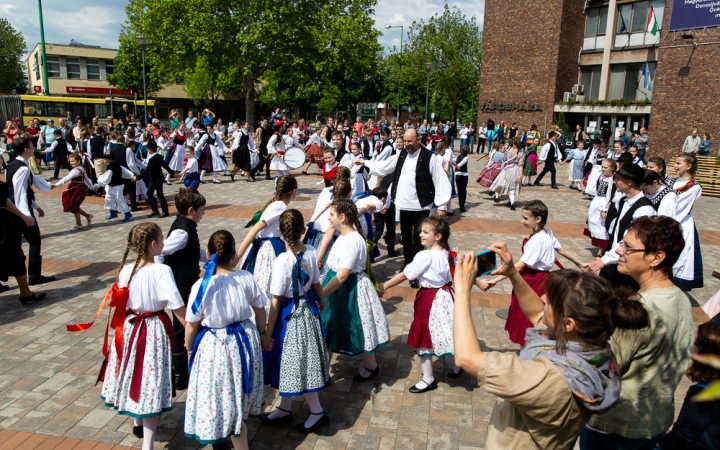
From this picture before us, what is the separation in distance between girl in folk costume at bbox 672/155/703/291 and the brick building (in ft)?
72.4

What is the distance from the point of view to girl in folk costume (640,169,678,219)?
5.31m

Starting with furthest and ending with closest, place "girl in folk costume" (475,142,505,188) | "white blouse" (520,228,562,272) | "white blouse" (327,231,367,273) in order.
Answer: "girl in folk costume" (475,142,505,188)
"white blouse" (520,228,562,272)
"white blouse" (327,231,367,273)

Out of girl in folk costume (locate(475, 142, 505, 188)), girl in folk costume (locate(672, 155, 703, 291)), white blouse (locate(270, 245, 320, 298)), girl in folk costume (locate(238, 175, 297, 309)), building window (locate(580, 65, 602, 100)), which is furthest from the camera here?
building window (locate(580, 65, 602, 100))

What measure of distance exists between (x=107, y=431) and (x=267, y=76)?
44108mm

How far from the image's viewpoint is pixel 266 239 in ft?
16.5

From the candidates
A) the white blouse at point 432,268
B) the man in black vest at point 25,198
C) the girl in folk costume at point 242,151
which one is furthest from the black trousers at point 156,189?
the white blouse at point 432,268

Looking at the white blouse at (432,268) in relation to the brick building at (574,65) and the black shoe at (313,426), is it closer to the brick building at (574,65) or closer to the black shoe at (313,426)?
the black shoe at (313,426)

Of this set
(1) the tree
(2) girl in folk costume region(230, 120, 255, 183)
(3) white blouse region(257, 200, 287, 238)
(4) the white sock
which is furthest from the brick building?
(1) the tree

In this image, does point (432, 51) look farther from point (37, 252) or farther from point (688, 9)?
point (37, 252)

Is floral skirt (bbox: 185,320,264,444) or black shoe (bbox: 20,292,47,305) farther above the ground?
floral skirt (bbox: 185,320,264,444)

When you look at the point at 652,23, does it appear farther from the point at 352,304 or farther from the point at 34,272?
the point at 34,272

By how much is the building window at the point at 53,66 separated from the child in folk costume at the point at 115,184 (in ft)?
167

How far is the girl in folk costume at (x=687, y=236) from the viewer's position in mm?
6055

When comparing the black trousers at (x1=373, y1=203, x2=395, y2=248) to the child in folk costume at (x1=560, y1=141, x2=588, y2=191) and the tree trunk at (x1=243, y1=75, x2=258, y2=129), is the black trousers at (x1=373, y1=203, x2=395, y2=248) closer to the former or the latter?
the child in folk costume at (x1=560, y1=141, x2=588, y2=191)
